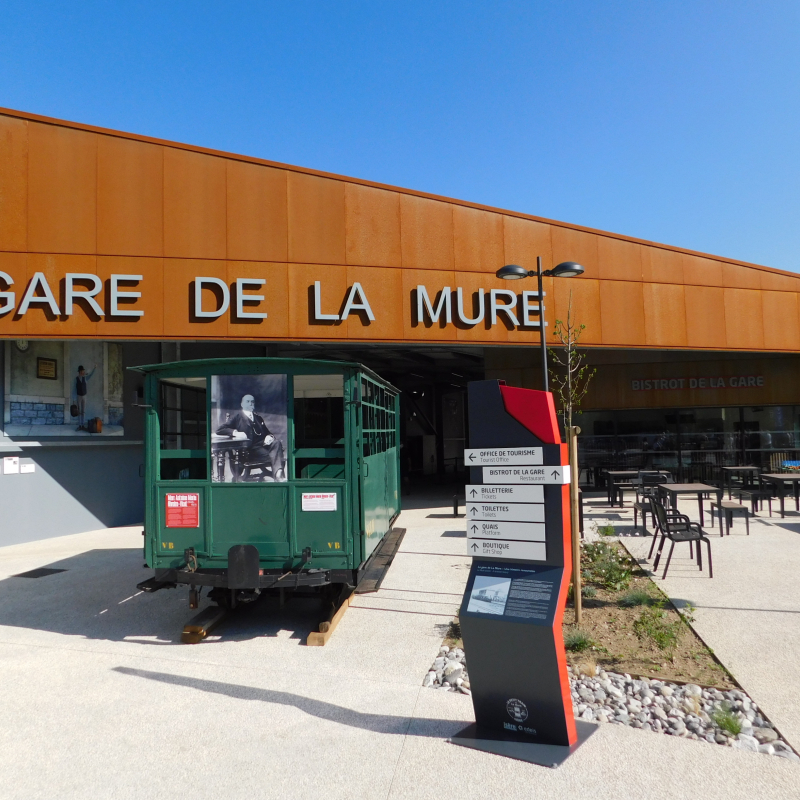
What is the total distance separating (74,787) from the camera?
3.93 meters

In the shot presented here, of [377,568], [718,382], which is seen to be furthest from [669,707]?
[718,382]

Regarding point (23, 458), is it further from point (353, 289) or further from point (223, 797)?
point (223, 797)

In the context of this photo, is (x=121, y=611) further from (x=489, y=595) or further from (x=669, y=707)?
(x=669, y=707)

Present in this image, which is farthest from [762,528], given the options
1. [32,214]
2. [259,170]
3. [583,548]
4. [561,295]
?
[32,214]

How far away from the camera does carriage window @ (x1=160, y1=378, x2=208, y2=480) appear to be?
7.39 m

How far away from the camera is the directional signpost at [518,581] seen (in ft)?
13.5

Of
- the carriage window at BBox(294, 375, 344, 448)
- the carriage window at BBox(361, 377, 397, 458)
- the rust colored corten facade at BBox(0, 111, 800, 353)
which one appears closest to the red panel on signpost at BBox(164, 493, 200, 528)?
the carriage window at BBox(294, 375, 344, 448)

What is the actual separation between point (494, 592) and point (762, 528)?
35.2 ft

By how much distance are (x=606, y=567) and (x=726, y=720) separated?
439 centimetres

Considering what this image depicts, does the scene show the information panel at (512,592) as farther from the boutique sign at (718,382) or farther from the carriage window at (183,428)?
the boutique sign at (718,382)

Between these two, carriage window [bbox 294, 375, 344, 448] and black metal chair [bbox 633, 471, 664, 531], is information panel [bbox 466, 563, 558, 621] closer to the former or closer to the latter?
carriage window [bbox 294, 375, 344, 448]

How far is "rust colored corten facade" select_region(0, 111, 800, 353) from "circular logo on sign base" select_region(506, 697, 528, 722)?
36.2ft

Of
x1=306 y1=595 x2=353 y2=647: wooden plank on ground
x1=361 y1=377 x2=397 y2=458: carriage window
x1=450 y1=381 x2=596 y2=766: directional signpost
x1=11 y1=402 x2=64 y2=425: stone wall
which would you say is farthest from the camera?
x1=11 y1=402 x2=64 y2=425: stone wall

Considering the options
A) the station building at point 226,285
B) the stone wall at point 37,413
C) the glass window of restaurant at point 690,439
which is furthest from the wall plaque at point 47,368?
the glass window of restaurant at point 690,439
